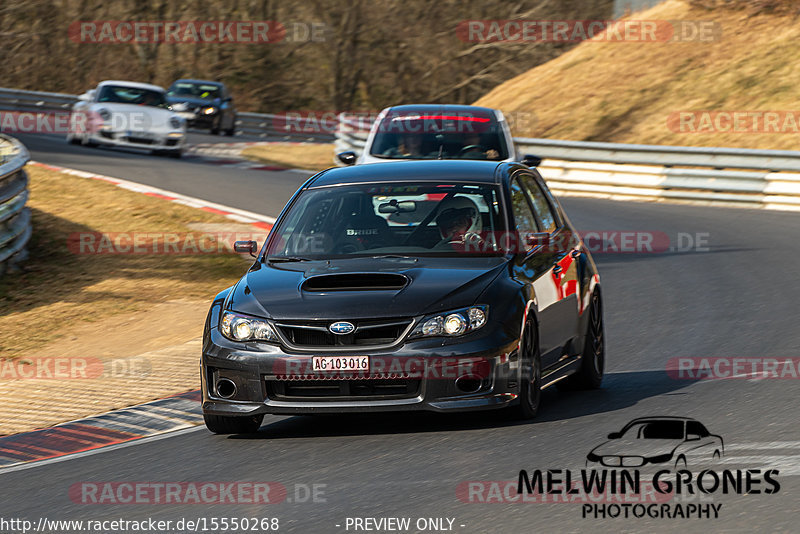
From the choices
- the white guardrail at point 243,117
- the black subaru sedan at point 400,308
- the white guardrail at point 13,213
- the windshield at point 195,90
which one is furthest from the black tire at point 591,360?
the white guardrail at point 243,117

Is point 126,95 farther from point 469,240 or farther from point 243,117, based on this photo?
point 469,240

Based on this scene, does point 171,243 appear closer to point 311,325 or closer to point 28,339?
point 28,339

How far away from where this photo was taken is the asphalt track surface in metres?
5.73

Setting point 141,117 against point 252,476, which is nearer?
point 252,476

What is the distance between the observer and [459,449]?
6.99 meters

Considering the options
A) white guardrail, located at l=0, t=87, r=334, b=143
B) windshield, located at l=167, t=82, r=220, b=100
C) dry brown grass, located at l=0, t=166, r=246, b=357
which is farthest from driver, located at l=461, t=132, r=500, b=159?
white guardrail, located at l=0, t=87, r=334, b=143

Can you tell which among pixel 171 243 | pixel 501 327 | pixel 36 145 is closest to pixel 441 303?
pixel 501 327

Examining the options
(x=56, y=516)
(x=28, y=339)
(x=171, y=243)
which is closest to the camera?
(x=56, y=516)

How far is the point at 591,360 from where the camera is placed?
8742 millimetres

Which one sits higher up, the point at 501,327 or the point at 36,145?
the point at 501,327

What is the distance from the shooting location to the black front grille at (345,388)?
724cm

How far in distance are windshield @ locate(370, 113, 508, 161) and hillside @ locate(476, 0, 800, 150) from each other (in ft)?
42.6

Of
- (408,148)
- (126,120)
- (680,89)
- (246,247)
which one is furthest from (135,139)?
Answer: (246,247)

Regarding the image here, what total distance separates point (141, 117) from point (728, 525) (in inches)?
942
